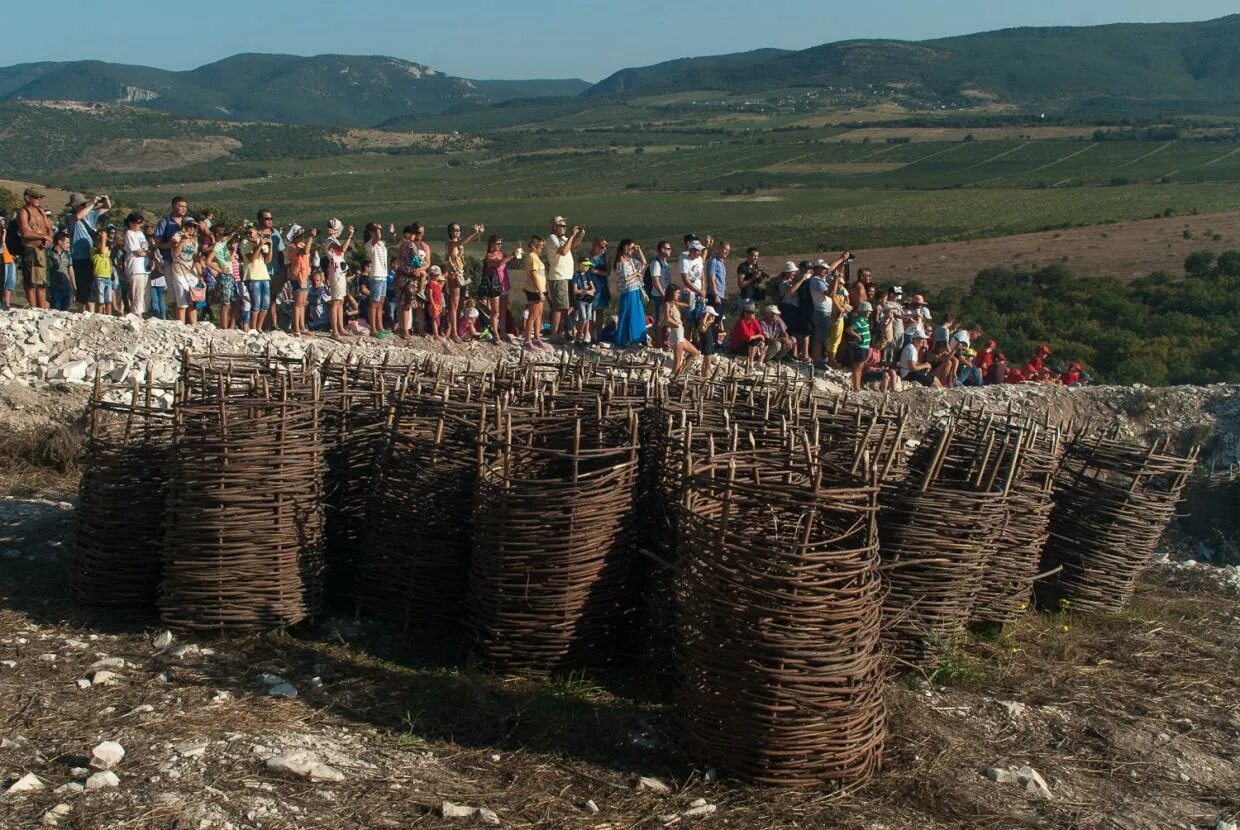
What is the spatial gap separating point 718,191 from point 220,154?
4739 cm

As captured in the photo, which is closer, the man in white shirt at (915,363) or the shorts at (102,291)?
the shorts at (102,291)

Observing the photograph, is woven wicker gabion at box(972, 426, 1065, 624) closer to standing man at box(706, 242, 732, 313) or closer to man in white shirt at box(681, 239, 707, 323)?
man in white shirt at box(681, 239, 707, 323)

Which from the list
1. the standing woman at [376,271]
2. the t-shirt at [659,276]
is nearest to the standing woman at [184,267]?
the standing woman at [376,271]

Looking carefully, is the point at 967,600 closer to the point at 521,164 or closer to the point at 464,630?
the point at 464,630

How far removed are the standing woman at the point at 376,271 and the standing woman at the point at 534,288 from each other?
1690 mm

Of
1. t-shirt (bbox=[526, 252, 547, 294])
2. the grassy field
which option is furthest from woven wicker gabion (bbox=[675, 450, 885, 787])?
the grassy field

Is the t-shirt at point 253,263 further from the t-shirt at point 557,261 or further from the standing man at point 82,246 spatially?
the t-shirt at point 557,261

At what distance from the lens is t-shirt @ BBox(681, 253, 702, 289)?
15.4m

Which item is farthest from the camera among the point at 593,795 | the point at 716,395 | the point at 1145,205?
the point at 1145,205

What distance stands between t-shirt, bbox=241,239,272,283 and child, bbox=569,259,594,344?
12.0 feet

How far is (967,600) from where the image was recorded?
7.22 meters

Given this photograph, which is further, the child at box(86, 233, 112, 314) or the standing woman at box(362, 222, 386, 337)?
the standing woman at box(362, 222, 386, 337)

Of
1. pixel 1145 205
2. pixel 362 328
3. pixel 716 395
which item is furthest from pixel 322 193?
pixel 716 395

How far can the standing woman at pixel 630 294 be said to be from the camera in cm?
1550
